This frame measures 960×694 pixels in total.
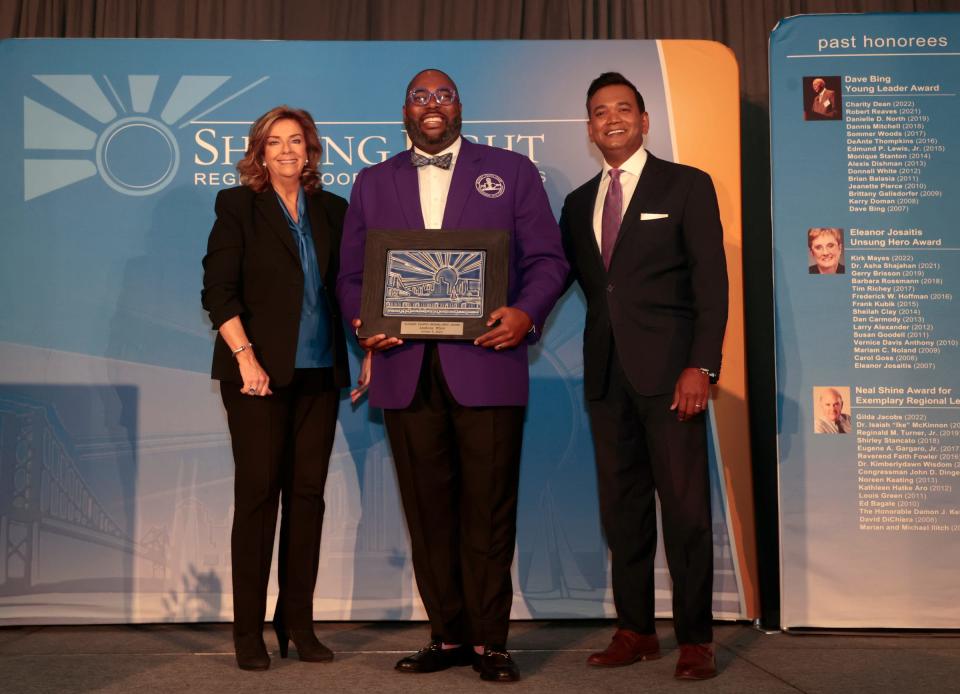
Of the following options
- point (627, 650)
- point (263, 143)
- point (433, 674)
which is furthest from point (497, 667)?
point (263, 143)

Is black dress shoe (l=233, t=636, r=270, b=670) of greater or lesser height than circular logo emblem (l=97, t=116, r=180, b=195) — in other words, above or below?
below

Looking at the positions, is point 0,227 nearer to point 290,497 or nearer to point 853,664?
point 290,497

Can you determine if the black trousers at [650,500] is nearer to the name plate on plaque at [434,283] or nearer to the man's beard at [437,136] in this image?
the name plate on plaque at [434,283]

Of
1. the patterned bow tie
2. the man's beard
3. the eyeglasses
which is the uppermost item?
the eyeglasses

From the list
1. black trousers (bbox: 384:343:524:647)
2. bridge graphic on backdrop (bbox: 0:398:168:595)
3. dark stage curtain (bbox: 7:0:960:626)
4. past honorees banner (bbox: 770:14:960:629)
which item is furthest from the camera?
dark stage curtain (bbox: 7:0:960:626)

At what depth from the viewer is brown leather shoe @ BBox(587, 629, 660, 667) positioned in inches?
117

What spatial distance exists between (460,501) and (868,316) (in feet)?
5.60

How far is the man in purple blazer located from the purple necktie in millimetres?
192

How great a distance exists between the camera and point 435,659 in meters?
2.90

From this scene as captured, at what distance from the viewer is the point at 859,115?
144 inches

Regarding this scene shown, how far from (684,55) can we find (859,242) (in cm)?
96

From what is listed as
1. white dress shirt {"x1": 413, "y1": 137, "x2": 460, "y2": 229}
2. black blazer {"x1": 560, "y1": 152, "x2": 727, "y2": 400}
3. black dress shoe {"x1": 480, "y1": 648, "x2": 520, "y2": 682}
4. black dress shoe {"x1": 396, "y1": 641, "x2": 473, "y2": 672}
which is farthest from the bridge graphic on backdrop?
black blazer {"x1": 560, "y1": 152, "x2": 727, "y2": 400}

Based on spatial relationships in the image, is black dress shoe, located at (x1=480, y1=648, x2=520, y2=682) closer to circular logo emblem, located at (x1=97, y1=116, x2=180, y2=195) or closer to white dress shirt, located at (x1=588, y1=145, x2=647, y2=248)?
white dress shirt, located at (x1=588, y1=145, x2=647, y2=248)

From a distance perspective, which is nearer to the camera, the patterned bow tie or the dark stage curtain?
the patterned bow tie
